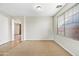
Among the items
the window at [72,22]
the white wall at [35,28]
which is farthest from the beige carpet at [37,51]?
the white wall at [35,28]

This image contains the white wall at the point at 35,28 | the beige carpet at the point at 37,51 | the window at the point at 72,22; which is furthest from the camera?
the white wall at the point at 35,28

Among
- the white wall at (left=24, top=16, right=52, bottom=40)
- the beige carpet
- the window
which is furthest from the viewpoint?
the white wall at (left=24, top=16, right=52, bottom=40)

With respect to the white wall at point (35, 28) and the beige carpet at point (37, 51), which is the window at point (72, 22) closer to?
the beige carpet at point (37, 51)

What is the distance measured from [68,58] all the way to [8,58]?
67 centimetres

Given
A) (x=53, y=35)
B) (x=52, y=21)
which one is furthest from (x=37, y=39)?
(x=52, y=21)

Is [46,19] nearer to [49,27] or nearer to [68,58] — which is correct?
[49,27]

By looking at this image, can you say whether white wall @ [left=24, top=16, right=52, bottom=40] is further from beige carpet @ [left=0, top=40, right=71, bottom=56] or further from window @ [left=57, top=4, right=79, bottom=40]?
window @ [left=57, top=4, right=79, bottom=40]

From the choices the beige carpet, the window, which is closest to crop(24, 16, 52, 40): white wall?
the beige carpet

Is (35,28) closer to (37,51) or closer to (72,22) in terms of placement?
(37,51)

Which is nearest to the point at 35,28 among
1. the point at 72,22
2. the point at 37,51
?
the point at 37,51

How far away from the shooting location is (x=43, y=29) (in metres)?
10.1

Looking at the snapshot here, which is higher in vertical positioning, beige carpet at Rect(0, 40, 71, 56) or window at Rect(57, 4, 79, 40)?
window at Rect(57, 4, 79, 40)

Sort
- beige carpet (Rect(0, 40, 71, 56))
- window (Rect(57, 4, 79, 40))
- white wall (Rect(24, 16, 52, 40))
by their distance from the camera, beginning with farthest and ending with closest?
white wall (Rect(24, 16, 52, 40)), beige carpet (Rect(0, 40, 71, 56)), window (Rect(57, 4, 79, 40))

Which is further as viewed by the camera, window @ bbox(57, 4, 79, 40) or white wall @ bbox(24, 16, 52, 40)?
white wall @ bbox(24, 16, 52, 40)
